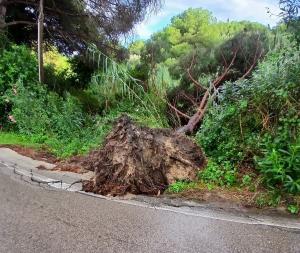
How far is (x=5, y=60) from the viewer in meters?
12.8

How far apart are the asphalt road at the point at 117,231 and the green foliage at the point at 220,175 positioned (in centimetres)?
103

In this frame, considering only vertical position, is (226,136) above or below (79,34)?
below

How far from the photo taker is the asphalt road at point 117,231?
169 inches

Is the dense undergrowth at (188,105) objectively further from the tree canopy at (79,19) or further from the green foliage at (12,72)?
the tree canopy at (79,19)

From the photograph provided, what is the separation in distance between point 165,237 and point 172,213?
2.78 ft

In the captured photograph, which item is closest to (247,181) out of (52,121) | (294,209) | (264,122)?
(294,209)

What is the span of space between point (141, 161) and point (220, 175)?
1.12m

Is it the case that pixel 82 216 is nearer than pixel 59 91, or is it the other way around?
pixel 82 216

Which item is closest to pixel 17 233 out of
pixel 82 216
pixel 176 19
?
pixel 82 216

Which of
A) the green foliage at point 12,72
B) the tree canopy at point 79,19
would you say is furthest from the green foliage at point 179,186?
the tree canopy at point 79,19

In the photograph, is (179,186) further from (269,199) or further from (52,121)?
(52,121)

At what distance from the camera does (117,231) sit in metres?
4.71

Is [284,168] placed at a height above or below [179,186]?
above

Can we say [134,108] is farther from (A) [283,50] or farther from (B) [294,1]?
(B) [294,1]
